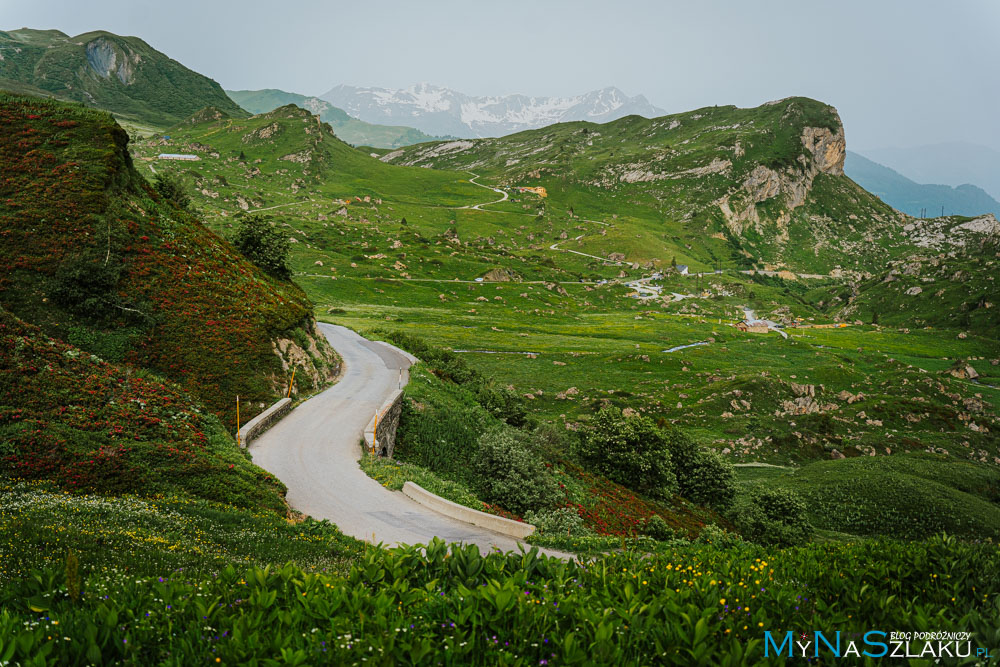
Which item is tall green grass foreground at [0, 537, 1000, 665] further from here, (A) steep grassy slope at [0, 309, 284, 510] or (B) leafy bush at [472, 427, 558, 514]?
(B) leafy bush at [472, 427, 558, 514]

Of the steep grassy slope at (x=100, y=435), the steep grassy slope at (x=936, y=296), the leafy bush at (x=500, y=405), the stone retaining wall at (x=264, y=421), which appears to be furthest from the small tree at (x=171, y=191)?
the steep grassy slope at (x=936, y=296)

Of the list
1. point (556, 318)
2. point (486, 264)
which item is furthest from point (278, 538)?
point (486, 264)

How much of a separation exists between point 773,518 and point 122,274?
1864 inches

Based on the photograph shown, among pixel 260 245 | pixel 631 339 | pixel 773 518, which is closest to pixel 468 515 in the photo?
pixel 773 518

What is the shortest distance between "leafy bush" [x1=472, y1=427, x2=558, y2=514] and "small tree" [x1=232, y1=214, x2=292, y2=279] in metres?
30.5

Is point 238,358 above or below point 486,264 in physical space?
below

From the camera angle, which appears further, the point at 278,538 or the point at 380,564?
the point at 278,538

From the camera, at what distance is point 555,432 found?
39.2 metres

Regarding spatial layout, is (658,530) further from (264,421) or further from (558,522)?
(264,421)

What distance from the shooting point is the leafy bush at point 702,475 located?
40.1 m

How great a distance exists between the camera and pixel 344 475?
908 inches

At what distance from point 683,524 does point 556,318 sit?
308 feet

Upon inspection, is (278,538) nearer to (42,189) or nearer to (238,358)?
(238,358)

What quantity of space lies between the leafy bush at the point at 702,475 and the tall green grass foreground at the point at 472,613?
34.9 metres
